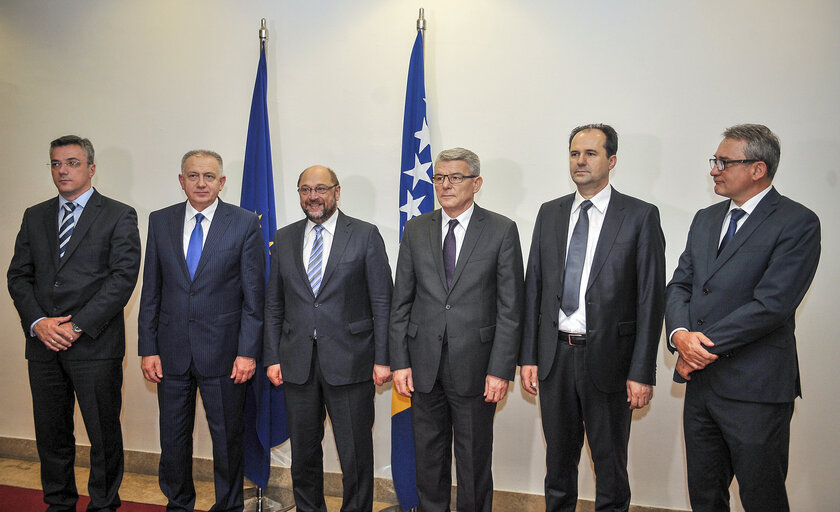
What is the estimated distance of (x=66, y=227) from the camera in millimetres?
3133

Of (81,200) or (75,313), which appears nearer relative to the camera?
(75,313)

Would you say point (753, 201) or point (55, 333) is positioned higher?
point (753, 201)

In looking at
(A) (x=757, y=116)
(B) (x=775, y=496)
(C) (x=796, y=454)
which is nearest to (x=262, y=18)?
(A) (x=757, y=116)

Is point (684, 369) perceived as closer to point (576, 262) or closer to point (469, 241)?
point (576, 262)

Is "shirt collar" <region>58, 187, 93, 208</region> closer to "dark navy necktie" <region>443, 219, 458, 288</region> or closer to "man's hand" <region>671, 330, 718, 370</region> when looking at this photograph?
"dark navy necktie" <region>443, 219, 458, 288</region>

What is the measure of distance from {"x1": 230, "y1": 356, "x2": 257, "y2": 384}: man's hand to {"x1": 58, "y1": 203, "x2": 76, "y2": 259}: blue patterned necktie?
105 cm

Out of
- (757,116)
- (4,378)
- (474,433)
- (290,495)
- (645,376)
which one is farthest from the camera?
(4,378)

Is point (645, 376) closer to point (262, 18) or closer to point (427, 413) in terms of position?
point (427, 413)

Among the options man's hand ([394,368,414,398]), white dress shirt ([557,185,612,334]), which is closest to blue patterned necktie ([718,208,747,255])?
white dress shirt ([557,185,612,334])

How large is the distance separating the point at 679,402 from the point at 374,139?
2355mm

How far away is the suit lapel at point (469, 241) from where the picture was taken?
8.96 feet

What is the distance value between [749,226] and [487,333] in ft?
3.74

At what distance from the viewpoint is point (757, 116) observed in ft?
10.6

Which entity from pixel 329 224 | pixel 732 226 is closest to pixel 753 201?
pixel 732 226
